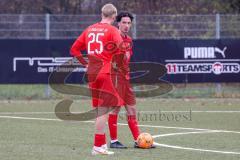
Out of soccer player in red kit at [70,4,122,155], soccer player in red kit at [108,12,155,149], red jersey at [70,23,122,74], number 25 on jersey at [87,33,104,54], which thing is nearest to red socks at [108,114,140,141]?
soccer player in red kit at [108,12,155,149]

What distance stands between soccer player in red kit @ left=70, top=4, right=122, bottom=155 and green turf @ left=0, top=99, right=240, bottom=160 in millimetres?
425

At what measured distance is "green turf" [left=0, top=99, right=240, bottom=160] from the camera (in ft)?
35.2

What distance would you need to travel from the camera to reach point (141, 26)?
23.2 metres

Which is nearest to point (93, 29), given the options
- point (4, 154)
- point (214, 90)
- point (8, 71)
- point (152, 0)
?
point (4, 154)

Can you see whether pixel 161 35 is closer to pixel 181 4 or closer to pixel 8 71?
pixel 8 71

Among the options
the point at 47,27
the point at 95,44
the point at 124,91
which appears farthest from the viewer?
the point at 47,27

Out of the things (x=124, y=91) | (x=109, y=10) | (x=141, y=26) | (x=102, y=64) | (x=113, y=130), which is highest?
(x=109, y=10)

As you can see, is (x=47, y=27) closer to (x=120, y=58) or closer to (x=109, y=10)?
(x=120, y=58)

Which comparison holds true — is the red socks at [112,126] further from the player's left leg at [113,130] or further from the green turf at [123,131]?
the green turf at [123,131]

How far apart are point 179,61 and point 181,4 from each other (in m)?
8.86

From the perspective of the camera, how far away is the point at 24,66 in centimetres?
2222

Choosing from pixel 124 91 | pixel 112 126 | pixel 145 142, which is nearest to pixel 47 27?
pixel 124 91

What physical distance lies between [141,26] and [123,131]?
9402 millimetres

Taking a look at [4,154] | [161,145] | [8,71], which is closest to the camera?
[4,154]
